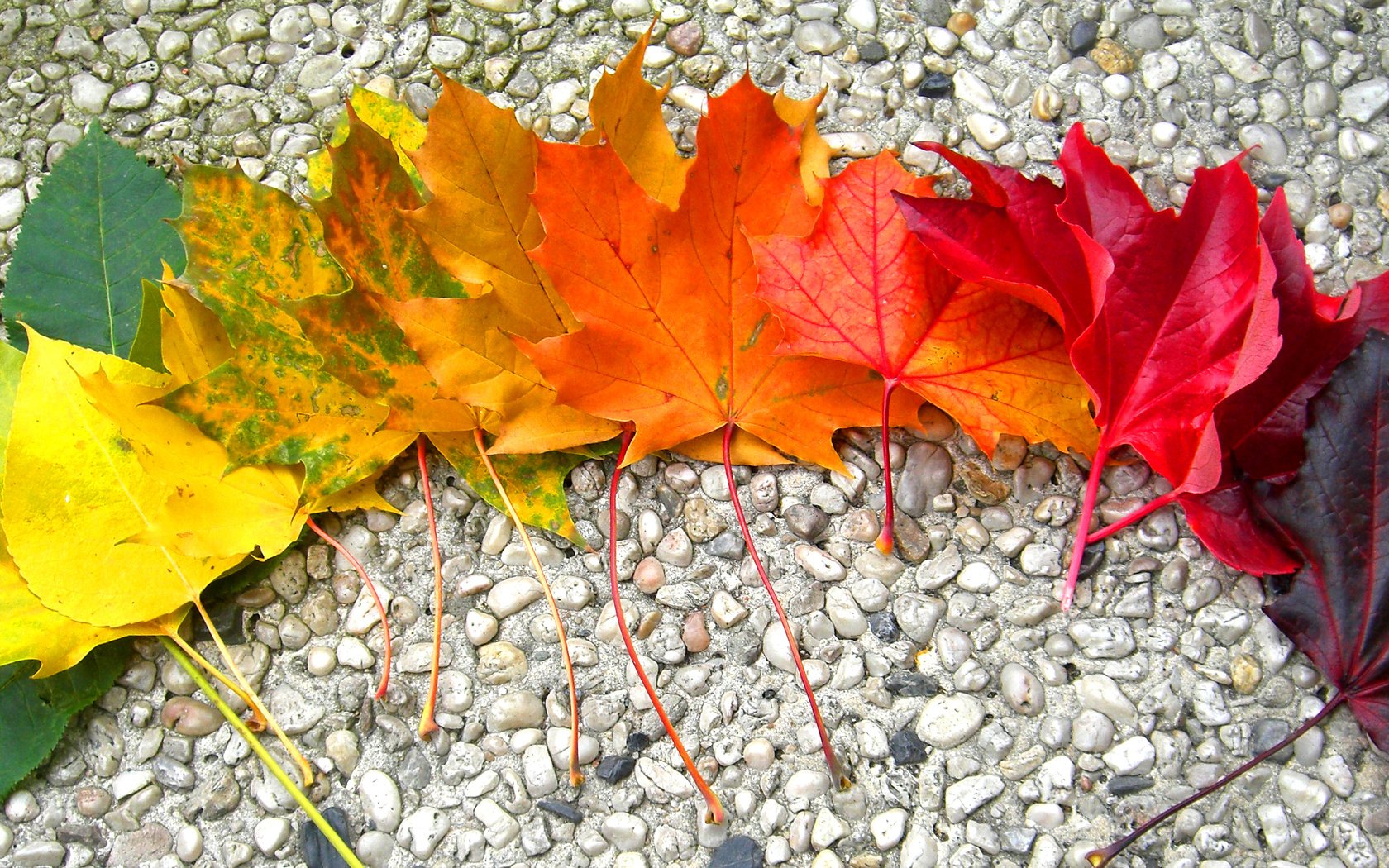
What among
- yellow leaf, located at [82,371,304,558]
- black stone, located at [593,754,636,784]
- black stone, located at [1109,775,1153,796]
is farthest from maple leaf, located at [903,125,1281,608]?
yellow leaf, located at [82,371,304,558]

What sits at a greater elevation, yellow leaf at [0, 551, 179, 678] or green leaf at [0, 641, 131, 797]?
yellow leaf at [0, 551, 179, 678]

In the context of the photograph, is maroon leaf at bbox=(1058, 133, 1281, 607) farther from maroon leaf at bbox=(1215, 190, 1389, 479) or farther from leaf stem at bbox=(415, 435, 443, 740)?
leaf stem at bbox=(415, 435, 443, 740)

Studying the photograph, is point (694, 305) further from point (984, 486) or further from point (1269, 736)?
point (1269, 736)

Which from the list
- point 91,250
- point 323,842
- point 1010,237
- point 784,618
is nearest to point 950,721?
point 784,618

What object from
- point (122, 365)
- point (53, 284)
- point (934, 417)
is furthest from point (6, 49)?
point (934, 417)

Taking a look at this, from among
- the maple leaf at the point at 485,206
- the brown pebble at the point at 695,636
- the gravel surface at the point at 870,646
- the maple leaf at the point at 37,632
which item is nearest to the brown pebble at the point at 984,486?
the gravel surface at the point at 870,646
